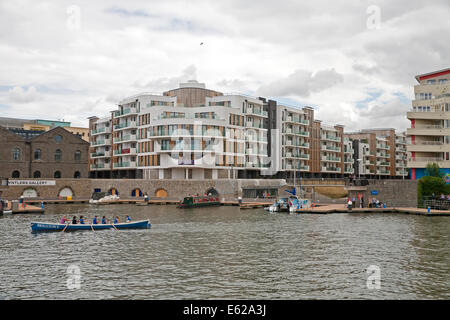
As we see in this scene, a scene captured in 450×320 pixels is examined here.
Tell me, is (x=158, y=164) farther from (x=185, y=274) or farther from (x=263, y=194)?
(x=185, y=274)

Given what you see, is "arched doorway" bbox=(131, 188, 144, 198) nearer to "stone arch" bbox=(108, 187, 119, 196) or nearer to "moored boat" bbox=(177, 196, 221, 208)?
"stone arch" bbox=(108, 187, 119, 196)

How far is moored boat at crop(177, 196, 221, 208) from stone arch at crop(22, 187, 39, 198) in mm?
32896

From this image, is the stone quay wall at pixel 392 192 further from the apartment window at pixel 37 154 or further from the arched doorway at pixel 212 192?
the apartment window at pixel 37 154

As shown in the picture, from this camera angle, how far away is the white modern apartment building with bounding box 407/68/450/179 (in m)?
71.2

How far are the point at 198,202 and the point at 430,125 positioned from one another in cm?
4450

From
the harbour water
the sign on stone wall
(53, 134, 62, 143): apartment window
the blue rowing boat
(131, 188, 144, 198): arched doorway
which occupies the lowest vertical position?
the harbour water

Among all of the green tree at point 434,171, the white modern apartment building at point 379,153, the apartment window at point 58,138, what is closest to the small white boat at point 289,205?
the green tree at point 434,171

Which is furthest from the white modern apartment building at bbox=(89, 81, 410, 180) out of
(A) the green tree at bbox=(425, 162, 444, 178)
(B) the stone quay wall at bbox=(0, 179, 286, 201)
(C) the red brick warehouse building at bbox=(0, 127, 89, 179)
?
(A) the green tree at bbox=(425, 162, 444, 178)

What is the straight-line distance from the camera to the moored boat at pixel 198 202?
74.3m

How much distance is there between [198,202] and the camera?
76938mm

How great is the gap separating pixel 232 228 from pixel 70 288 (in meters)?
25.0

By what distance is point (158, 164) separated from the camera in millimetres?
96438

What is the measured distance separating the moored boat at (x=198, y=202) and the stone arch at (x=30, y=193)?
3290 cm
